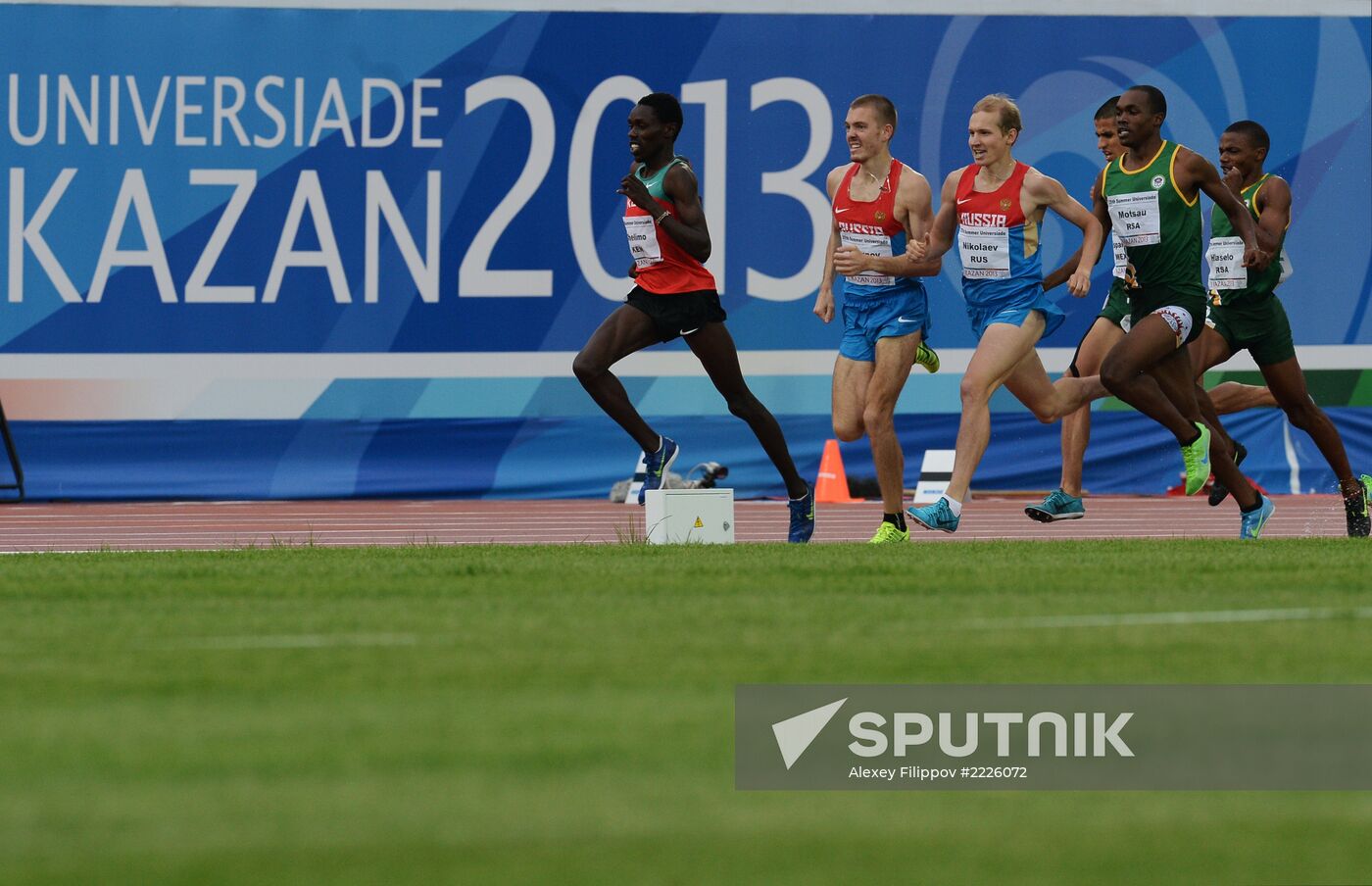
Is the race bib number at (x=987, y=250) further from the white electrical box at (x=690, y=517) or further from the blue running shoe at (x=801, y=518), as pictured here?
the white electrical box at (x=690, y=517)

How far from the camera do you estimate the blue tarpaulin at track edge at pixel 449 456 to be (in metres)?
16.9

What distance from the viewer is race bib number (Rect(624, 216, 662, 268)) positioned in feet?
36.3

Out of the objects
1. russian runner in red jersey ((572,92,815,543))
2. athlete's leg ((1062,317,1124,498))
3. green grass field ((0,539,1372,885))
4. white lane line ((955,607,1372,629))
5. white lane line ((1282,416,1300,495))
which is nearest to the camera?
green grass field ((0,539,1372,885))

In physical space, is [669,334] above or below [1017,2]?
below

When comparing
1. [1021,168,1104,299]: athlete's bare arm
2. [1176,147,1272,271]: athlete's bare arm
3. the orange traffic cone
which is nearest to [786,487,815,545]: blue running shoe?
[1021,168,1104,299]: athlete's bare arm

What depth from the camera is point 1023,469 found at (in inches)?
698

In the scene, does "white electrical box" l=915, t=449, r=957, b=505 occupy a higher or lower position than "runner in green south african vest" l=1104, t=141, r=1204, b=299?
lower

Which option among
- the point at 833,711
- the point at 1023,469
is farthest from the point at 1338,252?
the point at 833,711

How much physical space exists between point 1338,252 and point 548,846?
15.9 m

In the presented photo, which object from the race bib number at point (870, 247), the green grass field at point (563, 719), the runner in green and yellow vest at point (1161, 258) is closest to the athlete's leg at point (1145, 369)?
the runner in green and yellow vest at point (1161, 258)

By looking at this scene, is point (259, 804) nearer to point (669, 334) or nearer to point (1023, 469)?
point (669, 334)

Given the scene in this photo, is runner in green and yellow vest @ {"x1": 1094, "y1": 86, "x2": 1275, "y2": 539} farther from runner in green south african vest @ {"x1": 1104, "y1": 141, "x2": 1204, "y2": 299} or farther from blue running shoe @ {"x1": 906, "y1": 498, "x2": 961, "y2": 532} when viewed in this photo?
blue running shoe @ {"x1": 906, "y1": 498, "x2": 961, "y2": 532}

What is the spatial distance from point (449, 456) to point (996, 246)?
700 cm

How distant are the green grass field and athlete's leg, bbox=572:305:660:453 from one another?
2.62 metres
